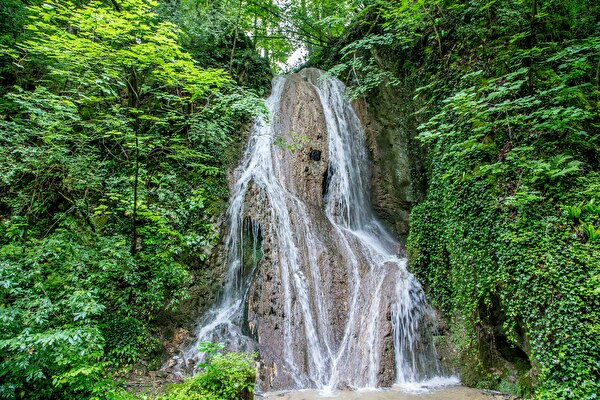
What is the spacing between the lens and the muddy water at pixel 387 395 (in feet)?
15.7

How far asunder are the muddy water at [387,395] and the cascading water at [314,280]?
27 centimetres

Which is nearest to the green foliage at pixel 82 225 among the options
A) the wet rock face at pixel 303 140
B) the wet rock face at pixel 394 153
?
the wet rock face at pixel 303 140

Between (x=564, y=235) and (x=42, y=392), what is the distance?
6451 mm

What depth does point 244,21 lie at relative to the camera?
463 inches

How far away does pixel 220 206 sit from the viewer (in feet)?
25.3

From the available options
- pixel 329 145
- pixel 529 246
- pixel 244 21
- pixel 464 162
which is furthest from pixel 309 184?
pixel 244 21

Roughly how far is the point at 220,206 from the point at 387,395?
5.17 m

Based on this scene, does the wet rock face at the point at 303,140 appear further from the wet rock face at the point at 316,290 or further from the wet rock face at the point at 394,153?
the wet rock face at the point at 394,153

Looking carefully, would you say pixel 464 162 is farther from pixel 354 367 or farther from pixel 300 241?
pixel 354 367

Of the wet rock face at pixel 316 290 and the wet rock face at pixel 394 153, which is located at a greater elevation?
the wet rock face at pixel 394 153

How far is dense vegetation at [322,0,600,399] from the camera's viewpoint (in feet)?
12.6

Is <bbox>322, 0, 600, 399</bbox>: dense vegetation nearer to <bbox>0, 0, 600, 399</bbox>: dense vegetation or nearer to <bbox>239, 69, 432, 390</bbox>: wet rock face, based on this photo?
<bbox>0, 0, 600, 399</bbox>: dense vegetation

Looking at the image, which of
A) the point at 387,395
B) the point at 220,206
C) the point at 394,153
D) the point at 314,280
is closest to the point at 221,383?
the point at 387,395

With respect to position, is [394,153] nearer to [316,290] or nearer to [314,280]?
[314,280]
